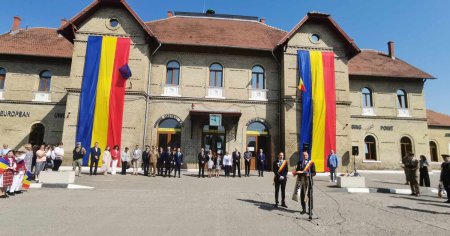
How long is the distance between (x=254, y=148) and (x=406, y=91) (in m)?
14.5

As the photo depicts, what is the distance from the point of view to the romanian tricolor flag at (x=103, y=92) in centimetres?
1571

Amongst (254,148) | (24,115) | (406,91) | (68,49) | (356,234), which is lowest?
(356,234)

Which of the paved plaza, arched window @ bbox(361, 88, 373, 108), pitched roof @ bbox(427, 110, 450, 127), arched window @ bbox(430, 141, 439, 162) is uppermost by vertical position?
arched window @ bbox(361, 88, 373, 108)

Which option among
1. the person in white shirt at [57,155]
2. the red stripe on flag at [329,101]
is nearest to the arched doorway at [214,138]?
the red stripe on flag at [329,101]

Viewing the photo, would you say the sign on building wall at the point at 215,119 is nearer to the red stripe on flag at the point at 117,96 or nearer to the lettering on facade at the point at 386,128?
the red stripe on flag at the point at 117,96

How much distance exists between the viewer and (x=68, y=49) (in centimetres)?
1959

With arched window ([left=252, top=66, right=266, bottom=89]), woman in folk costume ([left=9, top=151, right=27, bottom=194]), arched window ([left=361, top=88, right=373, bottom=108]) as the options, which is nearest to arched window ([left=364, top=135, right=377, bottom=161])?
arched window ([left=361, top=88, right=373, bottom=108])

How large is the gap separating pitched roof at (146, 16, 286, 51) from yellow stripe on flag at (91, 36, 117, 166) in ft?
11.5

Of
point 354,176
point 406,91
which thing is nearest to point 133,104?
point 354,176

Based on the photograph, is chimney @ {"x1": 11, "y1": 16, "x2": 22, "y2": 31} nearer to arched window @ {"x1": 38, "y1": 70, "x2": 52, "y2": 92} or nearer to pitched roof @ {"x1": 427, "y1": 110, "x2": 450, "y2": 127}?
arched window @ {"x1": 38, "y1": 70, "x2": 52, "y2": 92}

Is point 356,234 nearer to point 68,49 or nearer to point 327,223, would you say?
point 327,223

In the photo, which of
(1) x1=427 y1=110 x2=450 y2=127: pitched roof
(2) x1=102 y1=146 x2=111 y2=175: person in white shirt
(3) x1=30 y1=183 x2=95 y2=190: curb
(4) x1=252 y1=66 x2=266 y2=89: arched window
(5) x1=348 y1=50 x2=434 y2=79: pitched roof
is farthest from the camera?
(1) x1=427 y1=110 x2=450 y2=127: pitched roof

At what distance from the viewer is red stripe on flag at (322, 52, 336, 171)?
676 inches

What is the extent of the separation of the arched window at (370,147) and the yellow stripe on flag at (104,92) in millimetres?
19750
